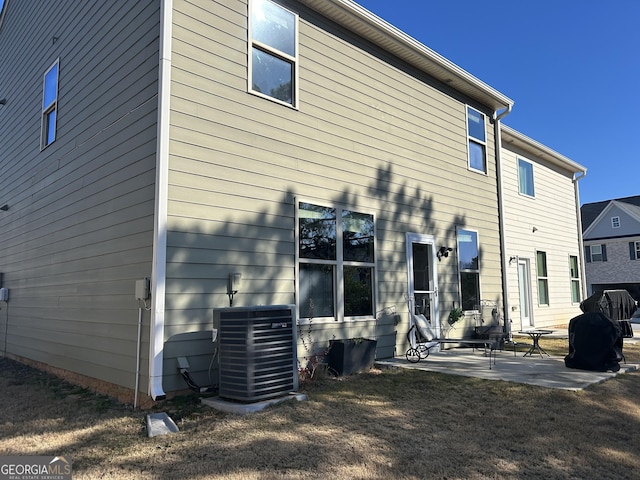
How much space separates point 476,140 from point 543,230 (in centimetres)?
488

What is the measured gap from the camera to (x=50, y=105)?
25.5 feet

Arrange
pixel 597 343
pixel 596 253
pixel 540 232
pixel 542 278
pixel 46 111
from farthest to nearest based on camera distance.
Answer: pixel 596 253 < pixel 540 232 < pixel 542 278 < pixel 46 111 < pixel 597 343

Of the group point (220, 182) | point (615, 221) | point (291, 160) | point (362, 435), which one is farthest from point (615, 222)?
point (362, 435)

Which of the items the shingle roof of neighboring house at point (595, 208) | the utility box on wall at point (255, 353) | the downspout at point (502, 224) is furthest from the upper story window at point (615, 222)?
the utility box on wall at point (255, 353)

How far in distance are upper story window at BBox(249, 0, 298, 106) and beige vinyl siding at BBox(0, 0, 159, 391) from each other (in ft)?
4.17

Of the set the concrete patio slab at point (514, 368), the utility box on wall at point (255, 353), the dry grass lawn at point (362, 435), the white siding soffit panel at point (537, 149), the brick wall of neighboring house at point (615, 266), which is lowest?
the dry grass lawn at point (362, 435)

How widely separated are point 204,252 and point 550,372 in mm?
4674

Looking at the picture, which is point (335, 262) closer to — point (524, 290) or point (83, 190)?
point (83, 190)

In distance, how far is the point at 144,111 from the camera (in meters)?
5.21

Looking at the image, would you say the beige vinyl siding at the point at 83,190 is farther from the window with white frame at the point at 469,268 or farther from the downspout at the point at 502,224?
the downspout at the point at 502,224

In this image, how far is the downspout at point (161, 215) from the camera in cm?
459

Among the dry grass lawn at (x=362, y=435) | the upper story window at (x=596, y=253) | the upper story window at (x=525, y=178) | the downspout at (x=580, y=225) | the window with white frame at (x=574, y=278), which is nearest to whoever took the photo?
the dry grass lawn at (x=362, y=435)

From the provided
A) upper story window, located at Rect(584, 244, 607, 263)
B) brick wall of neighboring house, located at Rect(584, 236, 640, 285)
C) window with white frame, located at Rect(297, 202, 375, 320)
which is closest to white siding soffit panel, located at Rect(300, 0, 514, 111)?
window with white frame, located at Rect(297, 202, 375, 320)

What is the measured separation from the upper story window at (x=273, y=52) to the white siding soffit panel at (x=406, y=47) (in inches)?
20.7
